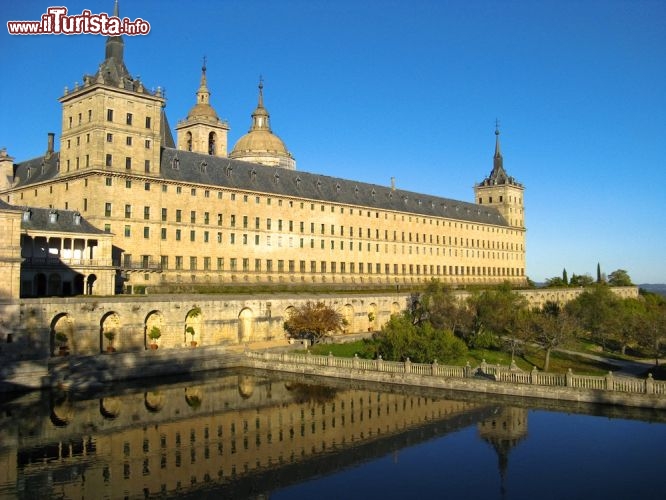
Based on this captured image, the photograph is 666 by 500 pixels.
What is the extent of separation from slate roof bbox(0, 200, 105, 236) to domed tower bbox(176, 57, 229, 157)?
133 ft

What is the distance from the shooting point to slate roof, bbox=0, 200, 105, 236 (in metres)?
56.4

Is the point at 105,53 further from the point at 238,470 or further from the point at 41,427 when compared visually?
the point at 238,470

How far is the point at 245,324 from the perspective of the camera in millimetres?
62438

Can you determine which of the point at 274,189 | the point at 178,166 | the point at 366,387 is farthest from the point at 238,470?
the point at 274,189

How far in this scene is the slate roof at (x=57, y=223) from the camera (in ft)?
185

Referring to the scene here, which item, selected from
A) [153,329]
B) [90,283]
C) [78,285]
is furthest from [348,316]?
[78,285]

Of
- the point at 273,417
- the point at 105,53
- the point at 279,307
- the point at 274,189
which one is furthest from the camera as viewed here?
the point at 274,189

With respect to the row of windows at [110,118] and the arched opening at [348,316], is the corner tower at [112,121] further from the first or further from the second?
the arched opening at [348,316]

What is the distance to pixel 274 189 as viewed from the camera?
84.7 meters

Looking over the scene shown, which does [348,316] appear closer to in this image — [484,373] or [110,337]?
[484,373]

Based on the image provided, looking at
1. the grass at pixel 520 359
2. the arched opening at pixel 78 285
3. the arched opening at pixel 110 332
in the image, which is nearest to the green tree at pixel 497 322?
the grass at pixel 520 359

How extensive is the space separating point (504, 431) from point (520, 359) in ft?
85.2

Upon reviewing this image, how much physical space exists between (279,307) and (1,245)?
86.7 ft

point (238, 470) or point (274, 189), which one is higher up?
point (274, 189)
